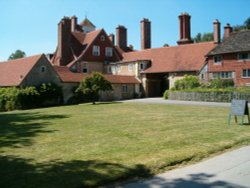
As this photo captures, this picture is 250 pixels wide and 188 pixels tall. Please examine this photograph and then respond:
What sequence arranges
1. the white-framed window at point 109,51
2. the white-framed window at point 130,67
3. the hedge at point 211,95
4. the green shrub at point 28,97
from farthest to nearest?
the white-framed window at point 109,51, the white-framed window at point 130,67, the green shrub at point 28,97, the hedge at point 211,95

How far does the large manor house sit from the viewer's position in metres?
44.2

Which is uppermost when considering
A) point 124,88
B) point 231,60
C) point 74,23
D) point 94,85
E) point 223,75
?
point 74,23

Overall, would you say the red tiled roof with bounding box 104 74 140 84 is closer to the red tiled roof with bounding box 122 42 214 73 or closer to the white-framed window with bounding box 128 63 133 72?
the white-framed window with bounding box 128 63 133 72

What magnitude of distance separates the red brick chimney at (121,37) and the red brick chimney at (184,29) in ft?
45.4

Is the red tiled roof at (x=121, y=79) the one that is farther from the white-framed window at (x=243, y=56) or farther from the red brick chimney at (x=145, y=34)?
the white-framed window at (x=243, y=56)

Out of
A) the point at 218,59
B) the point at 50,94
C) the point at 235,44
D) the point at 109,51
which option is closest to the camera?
the point at 50,94

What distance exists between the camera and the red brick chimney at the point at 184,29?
55.5m

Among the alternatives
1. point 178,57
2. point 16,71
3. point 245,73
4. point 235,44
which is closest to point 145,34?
point 178,57

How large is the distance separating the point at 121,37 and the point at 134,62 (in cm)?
1371

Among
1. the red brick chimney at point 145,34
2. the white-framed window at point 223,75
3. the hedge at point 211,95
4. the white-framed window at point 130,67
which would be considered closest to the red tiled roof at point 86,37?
the red brick chimney at point 145,34

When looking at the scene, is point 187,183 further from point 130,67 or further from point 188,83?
point 130,67

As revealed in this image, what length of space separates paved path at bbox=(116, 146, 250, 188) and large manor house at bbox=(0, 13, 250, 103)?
119ft

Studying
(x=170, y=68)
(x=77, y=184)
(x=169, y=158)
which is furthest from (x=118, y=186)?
(x=170, y=68)

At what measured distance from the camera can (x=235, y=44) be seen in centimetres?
4569
